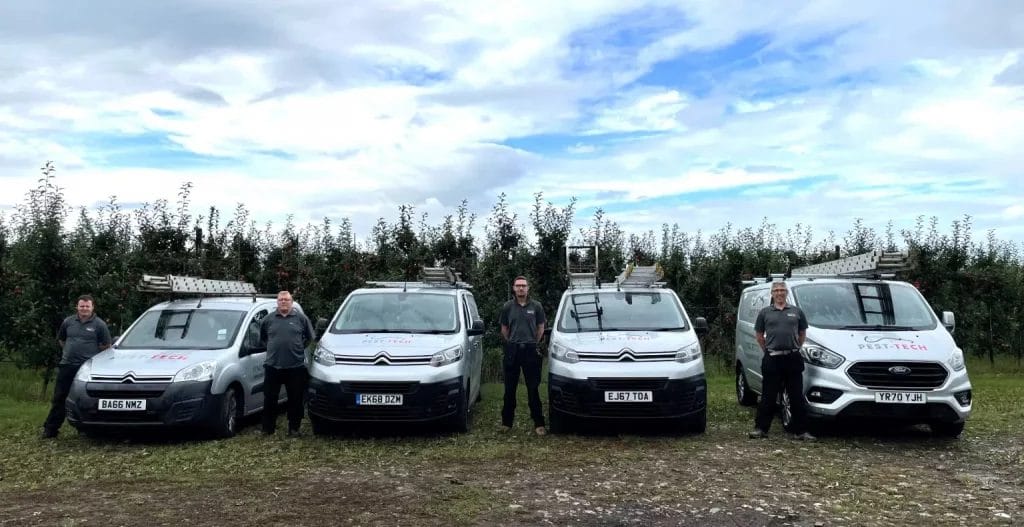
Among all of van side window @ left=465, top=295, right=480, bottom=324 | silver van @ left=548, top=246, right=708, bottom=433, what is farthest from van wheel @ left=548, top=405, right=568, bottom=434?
van side window @ left=465, top=295, right=480, bottom=324

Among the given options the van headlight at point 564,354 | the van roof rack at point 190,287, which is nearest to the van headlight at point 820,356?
the van headlight at point 564,354

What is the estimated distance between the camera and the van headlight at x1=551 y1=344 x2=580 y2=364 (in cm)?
935

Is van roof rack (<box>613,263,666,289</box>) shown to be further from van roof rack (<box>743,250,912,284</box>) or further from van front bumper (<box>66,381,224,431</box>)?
van front bumper (<box>66,381,224,431</box>)

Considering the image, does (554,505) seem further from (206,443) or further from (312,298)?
(312,298)

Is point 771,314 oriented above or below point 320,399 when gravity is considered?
above

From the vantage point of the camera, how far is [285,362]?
9383 mm

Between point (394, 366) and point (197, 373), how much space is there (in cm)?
223

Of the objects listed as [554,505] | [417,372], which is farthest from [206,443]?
[554,505]

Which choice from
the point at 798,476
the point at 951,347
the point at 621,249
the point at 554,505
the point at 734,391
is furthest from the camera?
the point at 621,249

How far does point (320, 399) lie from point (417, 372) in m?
1.12

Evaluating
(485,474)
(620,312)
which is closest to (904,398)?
(620,312)

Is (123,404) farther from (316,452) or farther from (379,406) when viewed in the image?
(379,406)

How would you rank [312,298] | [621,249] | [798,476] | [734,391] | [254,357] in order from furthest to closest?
1. [621,249]
2. [312,298]
3. [734,391]
4. [254,357]
5. [798,476]

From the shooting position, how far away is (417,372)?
29.7 feet
